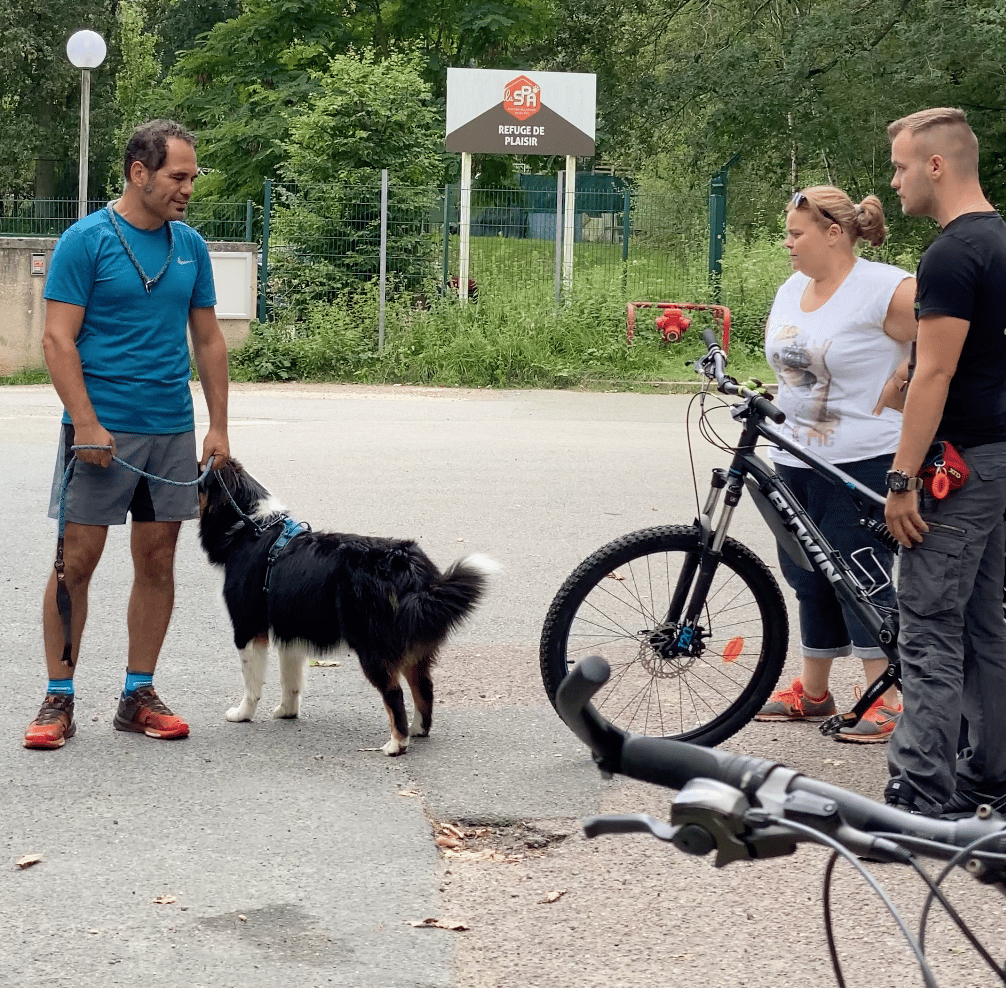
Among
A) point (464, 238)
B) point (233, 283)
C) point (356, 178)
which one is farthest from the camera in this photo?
point (464, 238)

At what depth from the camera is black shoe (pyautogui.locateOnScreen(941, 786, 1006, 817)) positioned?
418 cm

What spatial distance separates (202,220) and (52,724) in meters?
15.6

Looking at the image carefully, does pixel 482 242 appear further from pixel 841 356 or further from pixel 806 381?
pixel 841 356

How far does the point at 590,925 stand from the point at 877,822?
2263mm

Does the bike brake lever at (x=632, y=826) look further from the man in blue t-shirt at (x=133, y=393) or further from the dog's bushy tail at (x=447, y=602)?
the man in blue t-shirt at (x=133, y=393)

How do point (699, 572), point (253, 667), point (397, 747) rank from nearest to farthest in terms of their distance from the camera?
point (699, 572) < point (397, 747) < point (253, 667)

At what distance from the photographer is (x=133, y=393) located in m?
4.92

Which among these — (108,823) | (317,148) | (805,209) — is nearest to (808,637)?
(805,209)

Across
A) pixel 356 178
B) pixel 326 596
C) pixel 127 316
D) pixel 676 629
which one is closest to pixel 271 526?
pixel 326 596

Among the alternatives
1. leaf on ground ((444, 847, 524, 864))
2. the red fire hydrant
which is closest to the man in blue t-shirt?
leaf on ground ((444, 847, 524, 864))

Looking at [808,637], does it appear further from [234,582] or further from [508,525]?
[508,525]

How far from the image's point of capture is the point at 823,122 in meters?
28.2

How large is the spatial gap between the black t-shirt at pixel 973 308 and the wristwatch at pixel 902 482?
0.59 ft

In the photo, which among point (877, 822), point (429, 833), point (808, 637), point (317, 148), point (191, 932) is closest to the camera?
point (877, 822)
